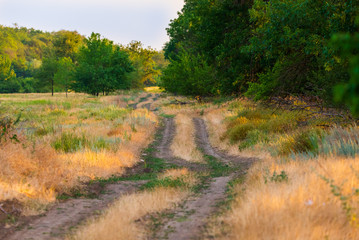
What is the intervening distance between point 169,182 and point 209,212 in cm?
266

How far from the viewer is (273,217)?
164 inches

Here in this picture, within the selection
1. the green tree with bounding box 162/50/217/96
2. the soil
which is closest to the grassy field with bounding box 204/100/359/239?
the soil

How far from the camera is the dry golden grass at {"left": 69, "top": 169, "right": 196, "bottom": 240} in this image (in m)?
4.72

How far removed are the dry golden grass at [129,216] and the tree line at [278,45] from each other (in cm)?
415

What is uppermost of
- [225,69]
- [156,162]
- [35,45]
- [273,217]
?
[35,45]

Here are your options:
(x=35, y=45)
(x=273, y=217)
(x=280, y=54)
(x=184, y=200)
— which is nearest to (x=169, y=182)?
(x=184, y=200)

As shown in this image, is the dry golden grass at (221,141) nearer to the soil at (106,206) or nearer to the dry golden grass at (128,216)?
the soil at (106,206)

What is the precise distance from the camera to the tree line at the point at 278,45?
32.6 ft

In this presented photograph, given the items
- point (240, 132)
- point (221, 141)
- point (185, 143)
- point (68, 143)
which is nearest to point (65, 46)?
point (185, 143)

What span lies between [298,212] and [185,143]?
1268 cm

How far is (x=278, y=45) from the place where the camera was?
14.3 meters

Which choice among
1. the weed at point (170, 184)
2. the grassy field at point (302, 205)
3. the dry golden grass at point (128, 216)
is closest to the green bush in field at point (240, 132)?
the weed at point (170, 184)

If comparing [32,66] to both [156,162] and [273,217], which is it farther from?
[273,217]

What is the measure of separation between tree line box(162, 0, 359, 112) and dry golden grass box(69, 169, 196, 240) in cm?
415
